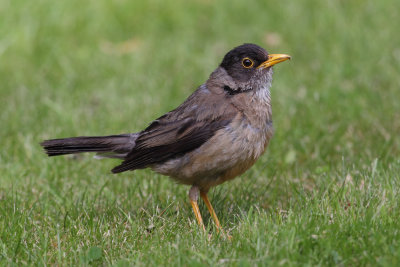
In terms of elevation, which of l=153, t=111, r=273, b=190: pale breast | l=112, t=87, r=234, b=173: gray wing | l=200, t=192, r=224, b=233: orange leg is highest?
l=112, t=87, r=234, b=173: gray wing

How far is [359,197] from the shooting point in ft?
14.8

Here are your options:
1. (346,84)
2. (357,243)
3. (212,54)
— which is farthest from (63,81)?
(357,243)

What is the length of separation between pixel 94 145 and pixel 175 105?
271 centimetres

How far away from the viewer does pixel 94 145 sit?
523cm

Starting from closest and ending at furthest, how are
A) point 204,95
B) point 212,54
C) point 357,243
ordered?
point 357,243 → point 204,95 → point 212,54

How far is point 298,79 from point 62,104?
126 inches

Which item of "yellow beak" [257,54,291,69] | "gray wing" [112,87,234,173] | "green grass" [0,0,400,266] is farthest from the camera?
"yellow beak" [257,54,291,69]

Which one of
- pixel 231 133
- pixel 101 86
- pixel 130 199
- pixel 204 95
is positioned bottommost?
pixel 130 199

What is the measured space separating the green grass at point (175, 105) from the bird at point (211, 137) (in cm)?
33

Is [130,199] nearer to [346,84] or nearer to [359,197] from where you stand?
[359,197]

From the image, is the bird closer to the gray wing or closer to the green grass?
the gray wing

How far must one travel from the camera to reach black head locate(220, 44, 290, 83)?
5.15m

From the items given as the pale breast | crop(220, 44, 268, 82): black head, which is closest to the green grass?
the pale breast

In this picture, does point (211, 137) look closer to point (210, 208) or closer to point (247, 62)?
point (210, 208)
